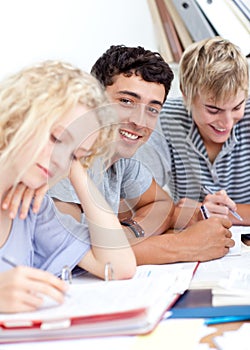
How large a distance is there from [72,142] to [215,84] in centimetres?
78

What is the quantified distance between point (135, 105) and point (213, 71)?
339 millimetres

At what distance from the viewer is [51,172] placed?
1.01m

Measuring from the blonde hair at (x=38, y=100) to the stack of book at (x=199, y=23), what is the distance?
1144 millimetres

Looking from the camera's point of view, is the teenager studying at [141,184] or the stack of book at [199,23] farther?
the stack of book at [199,23]

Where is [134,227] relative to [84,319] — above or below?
below

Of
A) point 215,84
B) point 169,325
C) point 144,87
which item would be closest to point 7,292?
point 169,325

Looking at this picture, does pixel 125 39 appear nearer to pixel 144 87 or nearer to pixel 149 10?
pixel 149 10

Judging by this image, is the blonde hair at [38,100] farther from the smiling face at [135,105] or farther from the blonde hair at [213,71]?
the blonde hair at [213,71]

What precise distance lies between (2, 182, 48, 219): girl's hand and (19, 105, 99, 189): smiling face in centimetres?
3

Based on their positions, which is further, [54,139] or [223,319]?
[54,139]

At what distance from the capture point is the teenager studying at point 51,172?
856 mm

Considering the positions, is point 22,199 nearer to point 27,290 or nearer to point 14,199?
point 14,199

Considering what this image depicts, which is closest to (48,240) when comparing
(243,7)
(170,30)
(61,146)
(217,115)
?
(61,146)

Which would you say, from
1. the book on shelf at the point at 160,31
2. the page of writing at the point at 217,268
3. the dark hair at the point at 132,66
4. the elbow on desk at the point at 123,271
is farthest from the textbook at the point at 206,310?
the book on shelf at the point at 160,31
